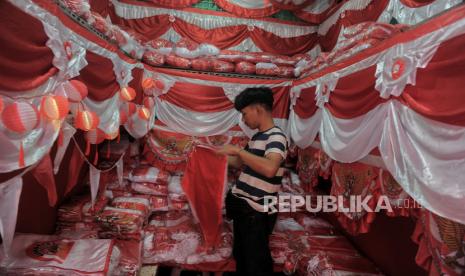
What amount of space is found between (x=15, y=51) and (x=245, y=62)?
2702 millimetres

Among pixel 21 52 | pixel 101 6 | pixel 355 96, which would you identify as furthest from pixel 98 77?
pixel 355 96

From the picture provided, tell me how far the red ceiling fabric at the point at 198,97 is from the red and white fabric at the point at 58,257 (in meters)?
2.00

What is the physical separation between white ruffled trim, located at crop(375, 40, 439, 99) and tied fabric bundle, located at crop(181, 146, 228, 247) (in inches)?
48.7

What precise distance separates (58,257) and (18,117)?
108 cm

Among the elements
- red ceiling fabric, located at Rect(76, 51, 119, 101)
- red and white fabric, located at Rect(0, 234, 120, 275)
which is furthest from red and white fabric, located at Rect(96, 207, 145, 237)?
red ceiling fabric, located at Rect(76, 51, 119, 101)

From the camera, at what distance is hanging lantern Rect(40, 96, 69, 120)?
1090 mm

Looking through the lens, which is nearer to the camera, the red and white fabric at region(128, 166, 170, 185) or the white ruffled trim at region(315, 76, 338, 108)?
the white ruffled trim at region(315, 76, 338, 108)

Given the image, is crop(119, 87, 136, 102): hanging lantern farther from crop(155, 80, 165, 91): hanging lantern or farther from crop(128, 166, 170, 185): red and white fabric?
crop(128, 166, 170, 185): red and white fabric

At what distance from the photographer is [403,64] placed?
1.34 meters

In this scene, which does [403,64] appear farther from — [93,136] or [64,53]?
[93,136]

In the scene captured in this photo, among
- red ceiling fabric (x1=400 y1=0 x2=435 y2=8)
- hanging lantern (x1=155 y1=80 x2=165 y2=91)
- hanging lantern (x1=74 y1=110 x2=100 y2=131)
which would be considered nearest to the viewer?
hanging lantern (x1=74 y1=110 x2=100 y2=131)

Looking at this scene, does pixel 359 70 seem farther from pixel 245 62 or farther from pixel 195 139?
pixel 195 139

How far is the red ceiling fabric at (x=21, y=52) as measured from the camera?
979mm

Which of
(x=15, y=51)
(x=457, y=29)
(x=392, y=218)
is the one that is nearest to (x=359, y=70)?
(x=457, y=29)
